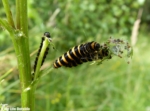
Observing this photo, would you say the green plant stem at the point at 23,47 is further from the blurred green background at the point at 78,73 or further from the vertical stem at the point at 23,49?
the blurred green background at the point at 78,73

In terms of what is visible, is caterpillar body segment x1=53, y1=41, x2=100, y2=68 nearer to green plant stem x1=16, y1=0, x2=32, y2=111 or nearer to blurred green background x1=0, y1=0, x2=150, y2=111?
green plant stem x1=16, y1=0, x2=32, y2=111

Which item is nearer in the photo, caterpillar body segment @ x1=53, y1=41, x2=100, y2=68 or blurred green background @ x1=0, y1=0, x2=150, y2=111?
caterpillar body segment @ x1=53, y1=41, x2=100, y2=68

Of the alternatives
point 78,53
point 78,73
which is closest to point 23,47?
point 78,53

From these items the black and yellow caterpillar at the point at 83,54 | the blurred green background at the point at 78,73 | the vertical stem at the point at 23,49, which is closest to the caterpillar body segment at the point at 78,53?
the black and yellow caterpillar at the point at 83,54

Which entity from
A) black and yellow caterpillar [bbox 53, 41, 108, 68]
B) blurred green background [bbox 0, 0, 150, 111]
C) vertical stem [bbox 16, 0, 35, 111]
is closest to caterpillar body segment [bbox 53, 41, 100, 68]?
black and yellow caterpillar [bbox 53, 41, 108, 68]

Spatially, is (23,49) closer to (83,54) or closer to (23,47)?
(23,47)

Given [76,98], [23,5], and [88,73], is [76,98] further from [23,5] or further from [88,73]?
[23,5]
